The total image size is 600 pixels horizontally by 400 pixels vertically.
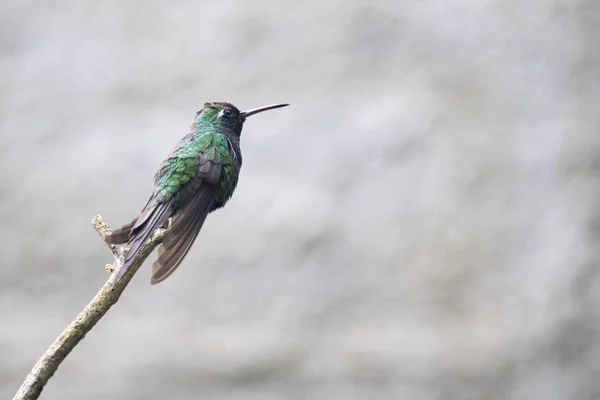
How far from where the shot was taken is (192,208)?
73.2 inches

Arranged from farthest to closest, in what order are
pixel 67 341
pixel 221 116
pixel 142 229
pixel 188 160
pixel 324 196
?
pixel 324 196 → pixel 221 116 → pixel 188 160 → pixel 142 229 → pixel 67 341

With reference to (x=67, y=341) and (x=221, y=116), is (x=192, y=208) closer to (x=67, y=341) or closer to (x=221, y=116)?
(x=221, y=116)

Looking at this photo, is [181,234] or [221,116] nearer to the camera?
[181,234]

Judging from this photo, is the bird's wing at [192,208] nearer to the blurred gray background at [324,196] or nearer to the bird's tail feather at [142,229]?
the bird's tail feather at [142,229]

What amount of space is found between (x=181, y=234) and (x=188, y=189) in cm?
19

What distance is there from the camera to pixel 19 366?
398 centimetres

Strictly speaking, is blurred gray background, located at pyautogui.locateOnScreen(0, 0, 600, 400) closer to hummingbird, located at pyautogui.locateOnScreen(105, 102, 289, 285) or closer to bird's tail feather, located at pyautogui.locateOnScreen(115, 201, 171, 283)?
hummingbird, located at pyautogui.locateOnScreen(105, 102, 289, 285)

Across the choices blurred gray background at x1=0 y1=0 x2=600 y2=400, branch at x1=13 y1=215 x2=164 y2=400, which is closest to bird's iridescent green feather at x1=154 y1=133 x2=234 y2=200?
branch at x1=13 y1=215 x2=164 y2=400

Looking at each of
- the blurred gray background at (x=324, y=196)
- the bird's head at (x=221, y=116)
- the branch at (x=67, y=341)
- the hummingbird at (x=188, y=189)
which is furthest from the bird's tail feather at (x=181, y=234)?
the blurred gray background at (x=324, y=196)

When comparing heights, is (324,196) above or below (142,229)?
above

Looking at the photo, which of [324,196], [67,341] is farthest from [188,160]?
[324,196]

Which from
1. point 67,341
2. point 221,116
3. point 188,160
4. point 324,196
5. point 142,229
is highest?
point 324,196

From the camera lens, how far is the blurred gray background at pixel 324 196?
4012 millimetres

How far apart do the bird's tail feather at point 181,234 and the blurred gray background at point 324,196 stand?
2.24m
